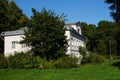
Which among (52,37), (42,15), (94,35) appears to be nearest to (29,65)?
(52,37)

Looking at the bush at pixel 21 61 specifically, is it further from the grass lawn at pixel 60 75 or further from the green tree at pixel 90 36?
the green tree at pixel 90 36

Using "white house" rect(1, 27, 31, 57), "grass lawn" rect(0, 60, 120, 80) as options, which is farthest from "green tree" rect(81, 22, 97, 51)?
"grass lawn" rect(0, 60, 120, 80)

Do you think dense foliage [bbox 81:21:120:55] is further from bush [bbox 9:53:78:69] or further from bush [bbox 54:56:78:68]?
bush [bbox 9:53:78:69]

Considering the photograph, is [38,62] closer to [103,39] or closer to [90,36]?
[103,39]

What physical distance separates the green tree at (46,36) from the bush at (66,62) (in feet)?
4.05

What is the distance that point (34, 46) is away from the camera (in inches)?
1491

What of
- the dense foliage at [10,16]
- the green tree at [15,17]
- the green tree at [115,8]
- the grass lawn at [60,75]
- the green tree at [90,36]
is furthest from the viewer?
the green tree at [90,36]

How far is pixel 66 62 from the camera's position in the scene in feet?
120

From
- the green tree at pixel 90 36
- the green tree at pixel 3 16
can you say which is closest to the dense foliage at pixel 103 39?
the green tree at pixel 90 36

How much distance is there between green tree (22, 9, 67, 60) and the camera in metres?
37.2

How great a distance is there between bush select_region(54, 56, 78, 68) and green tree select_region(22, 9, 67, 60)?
1.23 meters

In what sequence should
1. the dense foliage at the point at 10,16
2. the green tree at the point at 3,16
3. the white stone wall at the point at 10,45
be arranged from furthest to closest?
the dense foliage at the point at 10,16 < the green tree at the point at 3,16 < the white stone wall at the point at 10,45

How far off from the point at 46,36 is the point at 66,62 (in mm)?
4434

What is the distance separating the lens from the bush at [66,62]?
3632 centimetres
